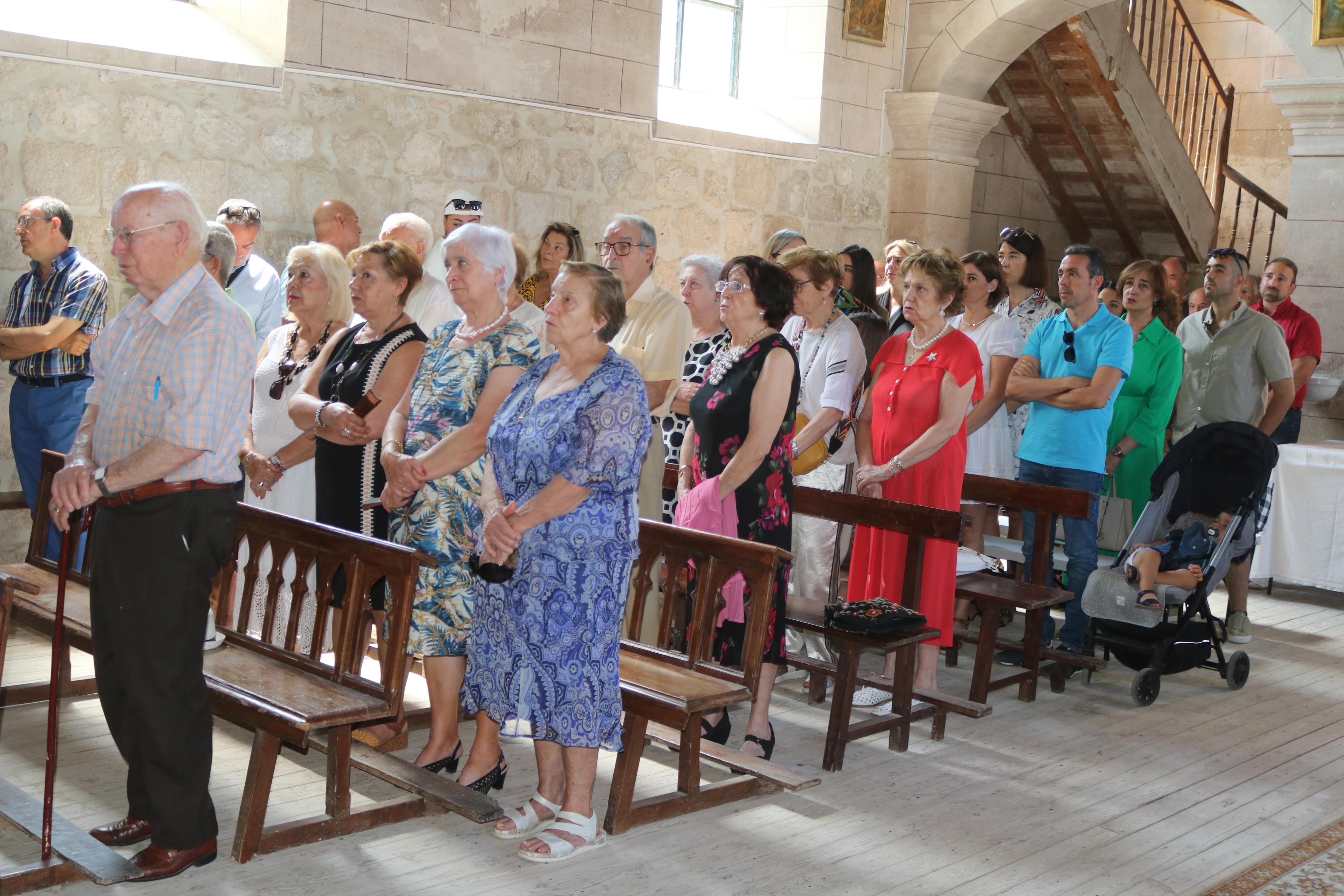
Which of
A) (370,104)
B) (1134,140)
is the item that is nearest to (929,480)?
(370,104)

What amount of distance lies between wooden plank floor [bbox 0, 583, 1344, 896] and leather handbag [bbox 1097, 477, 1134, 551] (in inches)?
42.3

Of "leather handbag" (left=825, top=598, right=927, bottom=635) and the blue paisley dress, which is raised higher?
the blue paisley dress

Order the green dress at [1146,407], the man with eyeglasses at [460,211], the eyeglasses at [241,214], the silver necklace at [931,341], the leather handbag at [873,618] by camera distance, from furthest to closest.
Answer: the man with eyeglasses at [460,211] < the green dress at [1146,407] < the eyeglasses at [241,214] < the silver necklace at [931,341] < the leather handbag at [873,618]

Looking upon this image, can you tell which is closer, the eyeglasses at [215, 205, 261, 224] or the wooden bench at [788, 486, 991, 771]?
the wooden bench at [788, 486, 991, 771]

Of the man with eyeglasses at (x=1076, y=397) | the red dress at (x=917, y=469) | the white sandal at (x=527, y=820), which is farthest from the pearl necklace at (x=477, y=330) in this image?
the man with eyeglasses at (x=1076, y=397)

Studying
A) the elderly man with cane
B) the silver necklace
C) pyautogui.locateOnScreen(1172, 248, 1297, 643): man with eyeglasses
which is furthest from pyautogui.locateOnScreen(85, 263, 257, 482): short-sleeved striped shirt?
pyautogui.locateOnScreen(1172, 248, 1297, 643): man with eyeglasses

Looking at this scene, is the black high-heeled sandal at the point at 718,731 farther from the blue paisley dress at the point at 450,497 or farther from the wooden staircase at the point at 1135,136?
the wooden staircase at the point at 1135,136

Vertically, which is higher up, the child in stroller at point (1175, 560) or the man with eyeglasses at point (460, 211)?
the man with eyeglasses at point (460, 211)

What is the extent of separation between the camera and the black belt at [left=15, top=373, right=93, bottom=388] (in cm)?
529

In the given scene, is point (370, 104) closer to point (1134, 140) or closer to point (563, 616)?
point (563, 616)

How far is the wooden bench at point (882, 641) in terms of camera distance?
13.3 ft

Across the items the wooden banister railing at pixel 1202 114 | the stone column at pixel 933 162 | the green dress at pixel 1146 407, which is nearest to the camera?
the green dress at pixel 1146 407

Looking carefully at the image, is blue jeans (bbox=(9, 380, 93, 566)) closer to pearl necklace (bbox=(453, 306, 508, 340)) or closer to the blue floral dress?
pearl necklace (bbox=(453, 306, 508, 340))

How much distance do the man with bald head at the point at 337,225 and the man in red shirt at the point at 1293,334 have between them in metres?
4.84
